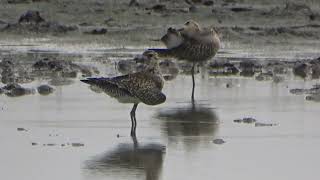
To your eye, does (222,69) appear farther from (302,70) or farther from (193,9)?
(193,9)

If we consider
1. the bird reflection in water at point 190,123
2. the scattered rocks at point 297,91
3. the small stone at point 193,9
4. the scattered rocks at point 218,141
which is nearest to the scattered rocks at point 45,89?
the bird reflection in water at point 190,123

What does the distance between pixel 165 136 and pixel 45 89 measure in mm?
3722

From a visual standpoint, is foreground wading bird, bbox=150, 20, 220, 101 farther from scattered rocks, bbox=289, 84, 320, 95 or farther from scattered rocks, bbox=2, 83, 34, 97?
scattered rocks, bbox=2, 83, 34, 97

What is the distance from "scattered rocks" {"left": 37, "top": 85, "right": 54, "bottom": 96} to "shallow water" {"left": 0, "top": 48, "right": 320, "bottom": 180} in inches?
4.8

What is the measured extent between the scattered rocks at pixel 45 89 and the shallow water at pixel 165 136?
Answer: 0.40 feet

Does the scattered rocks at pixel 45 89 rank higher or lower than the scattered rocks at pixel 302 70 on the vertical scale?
lower

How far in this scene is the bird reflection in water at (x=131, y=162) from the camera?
10586mm

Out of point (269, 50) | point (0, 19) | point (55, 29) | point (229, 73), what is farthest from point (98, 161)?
point (0, 19)

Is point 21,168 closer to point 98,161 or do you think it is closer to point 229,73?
point 98,161

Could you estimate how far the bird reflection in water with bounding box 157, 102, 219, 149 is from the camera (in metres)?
12.5

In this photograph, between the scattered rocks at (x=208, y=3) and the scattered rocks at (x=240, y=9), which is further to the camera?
the scattered rocks at (x=208, y=3)

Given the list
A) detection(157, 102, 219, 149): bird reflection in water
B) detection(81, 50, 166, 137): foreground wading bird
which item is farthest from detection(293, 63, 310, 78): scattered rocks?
detection(81, 50, 166, 137): foreground wading bird

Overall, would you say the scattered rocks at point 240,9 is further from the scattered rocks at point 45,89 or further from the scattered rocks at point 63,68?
the scattered rocks at point 45,89

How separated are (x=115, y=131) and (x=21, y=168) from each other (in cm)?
241
